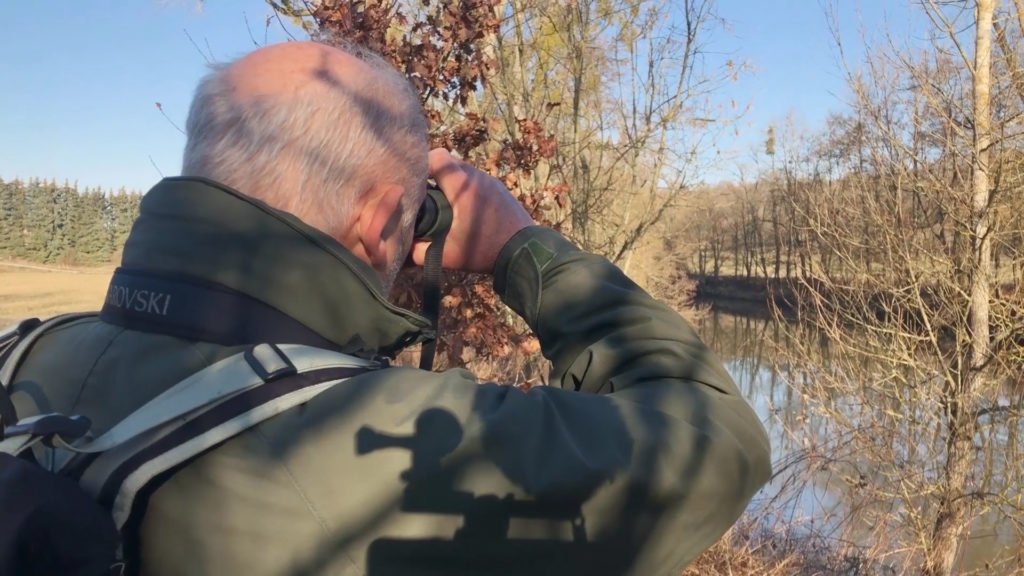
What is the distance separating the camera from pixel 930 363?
28.8ft

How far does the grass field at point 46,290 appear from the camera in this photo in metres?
20.4

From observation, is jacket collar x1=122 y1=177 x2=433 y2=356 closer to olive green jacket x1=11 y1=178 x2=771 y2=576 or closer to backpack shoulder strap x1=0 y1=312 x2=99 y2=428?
olive green jacket x1=11 y1=178 x2=771 y2=576

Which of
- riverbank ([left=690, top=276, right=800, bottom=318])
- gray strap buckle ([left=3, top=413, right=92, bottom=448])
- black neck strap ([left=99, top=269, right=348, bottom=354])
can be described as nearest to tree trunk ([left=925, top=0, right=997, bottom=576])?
black neck strap ([left=99, top=269, right=348, bottom=354])

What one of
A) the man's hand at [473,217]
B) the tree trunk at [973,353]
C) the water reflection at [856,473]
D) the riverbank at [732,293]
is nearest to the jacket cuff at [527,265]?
the man's hand at [473,217]

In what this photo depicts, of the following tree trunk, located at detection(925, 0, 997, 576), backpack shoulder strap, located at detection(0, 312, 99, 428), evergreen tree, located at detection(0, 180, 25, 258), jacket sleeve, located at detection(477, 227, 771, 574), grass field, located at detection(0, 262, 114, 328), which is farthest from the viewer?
evergreen tree, located at detection(0, 180, 25, 258)

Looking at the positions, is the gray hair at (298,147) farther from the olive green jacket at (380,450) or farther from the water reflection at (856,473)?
the water reflection at (856,473)

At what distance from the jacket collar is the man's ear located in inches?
2.3

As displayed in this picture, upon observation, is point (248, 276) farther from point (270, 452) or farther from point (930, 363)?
point (930, 363)

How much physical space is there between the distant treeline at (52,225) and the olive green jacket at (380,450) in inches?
1712

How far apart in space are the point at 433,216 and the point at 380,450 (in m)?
0.55

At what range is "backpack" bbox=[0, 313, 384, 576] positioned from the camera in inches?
29.5

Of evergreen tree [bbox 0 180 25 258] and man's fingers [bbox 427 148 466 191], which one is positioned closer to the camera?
man's fingers [bbox 427 148 466 191]

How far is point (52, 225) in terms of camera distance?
1574 inches

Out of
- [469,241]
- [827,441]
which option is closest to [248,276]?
[469,241]
